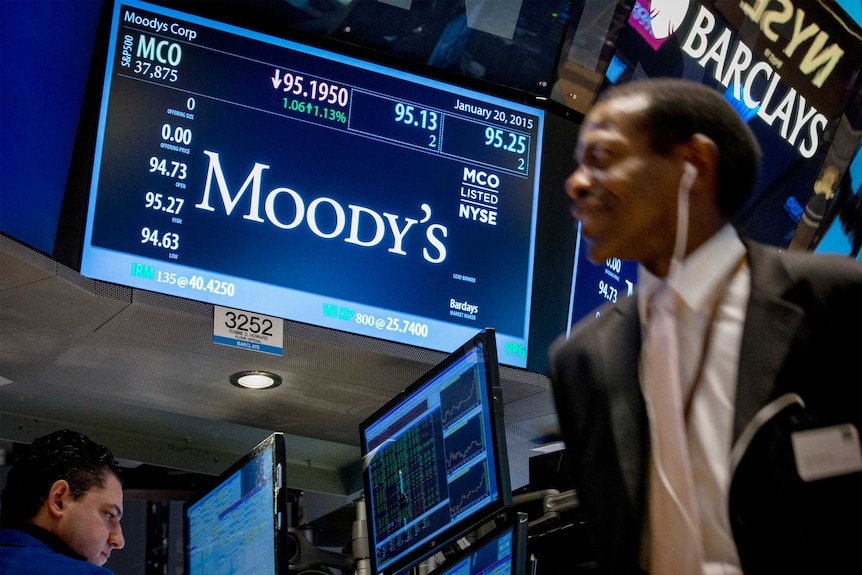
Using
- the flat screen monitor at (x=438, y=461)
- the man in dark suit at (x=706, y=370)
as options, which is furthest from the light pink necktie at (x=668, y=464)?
the flat screen monitor at (x=438, y=461)

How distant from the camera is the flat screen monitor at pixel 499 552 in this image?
2516 millimetres

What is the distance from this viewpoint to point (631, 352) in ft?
4.66

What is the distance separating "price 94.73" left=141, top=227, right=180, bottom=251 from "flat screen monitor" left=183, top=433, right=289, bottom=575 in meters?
0.76

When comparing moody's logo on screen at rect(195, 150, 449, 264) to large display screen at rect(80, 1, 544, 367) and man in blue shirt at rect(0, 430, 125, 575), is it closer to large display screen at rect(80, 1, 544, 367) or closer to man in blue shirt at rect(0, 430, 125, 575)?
large display screen at rect(80, 1, 544, 367)

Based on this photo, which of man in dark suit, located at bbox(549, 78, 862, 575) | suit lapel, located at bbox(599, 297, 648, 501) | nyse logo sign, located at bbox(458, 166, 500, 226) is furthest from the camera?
nyse logo sign, located at bbox(458, 166, 500, 226)

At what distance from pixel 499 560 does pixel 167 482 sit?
3.86m

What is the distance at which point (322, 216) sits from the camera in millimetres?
3826

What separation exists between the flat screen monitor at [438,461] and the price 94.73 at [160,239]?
98 cm

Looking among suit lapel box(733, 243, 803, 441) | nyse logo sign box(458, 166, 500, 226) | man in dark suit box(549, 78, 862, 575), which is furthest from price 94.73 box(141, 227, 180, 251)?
suit lapel box(733, 243, 803, 441)

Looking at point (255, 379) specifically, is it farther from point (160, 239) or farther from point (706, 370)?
point (706, 370)

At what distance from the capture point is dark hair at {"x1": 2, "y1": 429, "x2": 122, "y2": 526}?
3.35 meters

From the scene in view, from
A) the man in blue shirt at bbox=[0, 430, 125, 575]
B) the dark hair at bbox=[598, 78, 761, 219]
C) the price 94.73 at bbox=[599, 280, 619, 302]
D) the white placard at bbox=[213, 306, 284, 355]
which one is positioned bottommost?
the dark hair at bbox=[598, 78, 761, 219]

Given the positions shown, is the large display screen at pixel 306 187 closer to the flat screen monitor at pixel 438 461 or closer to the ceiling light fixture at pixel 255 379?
the ceiling light fixture at pixel 255 379

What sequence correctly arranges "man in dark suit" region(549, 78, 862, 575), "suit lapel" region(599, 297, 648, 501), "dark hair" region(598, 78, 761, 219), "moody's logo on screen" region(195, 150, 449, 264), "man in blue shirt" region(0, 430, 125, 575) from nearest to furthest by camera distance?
"man in dark suit" region(549, 78, 862, 575)
"suit lapel" region(599, 297, 648, 501)
"dark hair" region(598, 78, 761, 219)
"man in blue shirt" region(0, 430, 125, 575)
"moody's logo on screen" region(195, 150, 449, 264)
